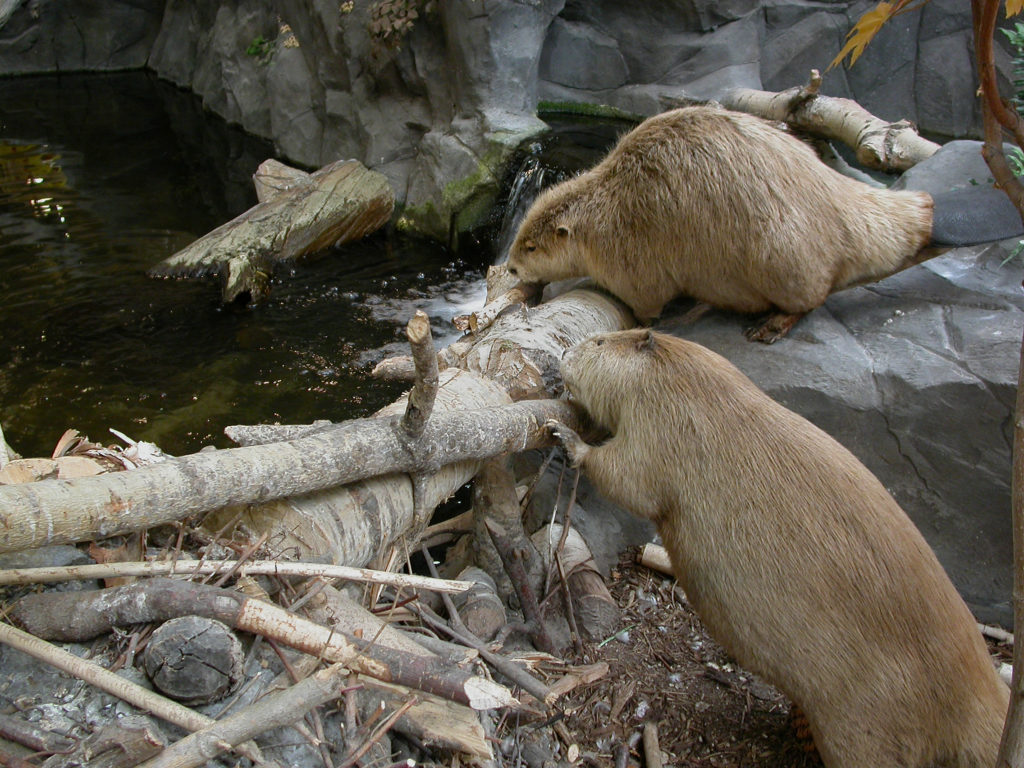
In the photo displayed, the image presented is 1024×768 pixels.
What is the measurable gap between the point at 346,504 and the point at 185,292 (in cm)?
549

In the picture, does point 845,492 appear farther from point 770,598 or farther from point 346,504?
point 346,504

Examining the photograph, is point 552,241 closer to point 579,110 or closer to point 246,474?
point 246,474

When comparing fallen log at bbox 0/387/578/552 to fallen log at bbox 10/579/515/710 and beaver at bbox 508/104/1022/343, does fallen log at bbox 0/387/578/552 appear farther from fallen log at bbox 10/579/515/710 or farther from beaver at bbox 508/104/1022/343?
beaver at bbox 508/104/1022/343

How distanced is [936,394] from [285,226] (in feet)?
20.7

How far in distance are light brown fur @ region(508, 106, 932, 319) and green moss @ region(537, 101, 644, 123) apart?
6857 millimetres

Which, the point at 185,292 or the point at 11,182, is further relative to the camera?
the point at 11,182

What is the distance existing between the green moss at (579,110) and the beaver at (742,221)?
685 centimetres

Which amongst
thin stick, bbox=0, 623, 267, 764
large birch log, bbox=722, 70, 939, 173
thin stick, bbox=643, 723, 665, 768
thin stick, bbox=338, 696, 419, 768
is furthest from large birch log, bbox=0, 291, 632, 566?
large birch log, bbox=722, 70, 939, 173

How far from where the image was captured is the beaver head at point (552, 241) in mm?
4438

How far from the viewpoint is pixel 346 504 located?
2787 millimetres

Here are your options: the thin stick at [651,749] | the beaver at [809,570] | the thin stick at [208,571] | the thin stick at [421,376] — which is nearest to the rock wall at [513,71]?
the beaver at [809,570]

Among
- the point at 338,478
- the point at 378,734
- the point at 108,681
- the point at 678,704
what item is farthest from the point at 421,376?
the point at 678,704

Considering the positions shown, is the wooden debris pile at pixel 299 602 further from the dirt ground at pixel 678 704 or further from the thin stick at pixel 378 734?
the dirt ground at pixel 678 704

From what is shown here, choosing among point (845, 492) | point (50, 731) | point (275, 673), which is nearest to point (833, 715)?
point (845, 492)
